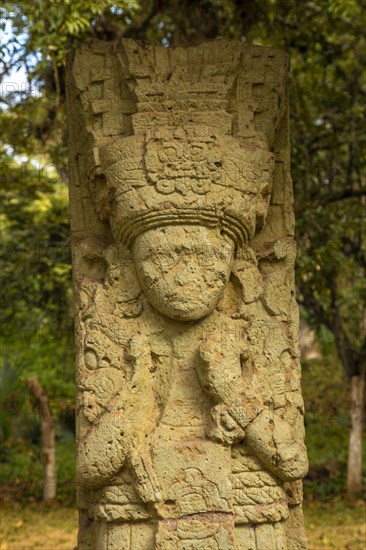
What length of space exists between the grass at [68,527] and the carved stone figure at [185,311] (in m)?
3.36

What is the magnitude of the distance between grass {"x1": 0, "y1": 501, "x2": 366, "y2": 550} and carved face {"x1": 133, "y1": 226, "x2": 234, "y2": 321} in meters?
4.02

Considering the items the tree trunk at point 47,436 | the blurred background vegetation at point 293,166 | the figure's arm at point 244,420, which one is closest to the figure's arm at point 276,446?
the figure's arm at point 244,420

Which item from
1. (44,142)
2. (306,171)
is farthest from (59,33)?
(306,171)

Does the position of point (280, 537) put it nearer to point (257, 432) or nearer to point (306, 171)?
point (257, 432)

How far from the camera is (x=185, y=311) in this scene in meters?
4.20

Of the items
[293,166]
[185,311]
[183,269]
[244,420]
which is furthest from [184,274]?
[293,166]

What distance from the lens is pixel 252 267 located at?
448 cm

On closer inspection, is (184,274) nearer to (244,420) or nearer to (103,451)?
(244,420)

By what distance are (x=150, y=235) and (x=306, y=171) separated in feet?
12.9

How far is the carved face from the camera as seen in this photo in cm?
419

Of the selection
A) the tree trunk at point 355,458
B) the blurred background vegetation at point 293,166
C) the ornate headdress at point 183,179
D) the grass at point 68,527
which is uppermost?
the blurred background vegetation at point 293,166

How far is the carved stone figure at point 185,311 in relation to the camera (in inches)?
161

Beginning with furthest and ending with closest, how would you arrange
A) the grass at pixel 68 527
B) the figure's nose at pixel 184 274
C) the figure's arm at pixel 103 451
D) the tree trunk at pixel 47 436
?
the tree trunk at pixel 47 436
the grass at pixel 68 527
the figure's nose at pixel 184 274
the figure's arm at pixel 103 451

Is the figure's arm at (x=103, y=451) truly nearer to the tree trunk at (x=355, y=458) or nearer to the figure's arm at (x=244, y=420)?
the figure's arm at (x=244, y=420)
